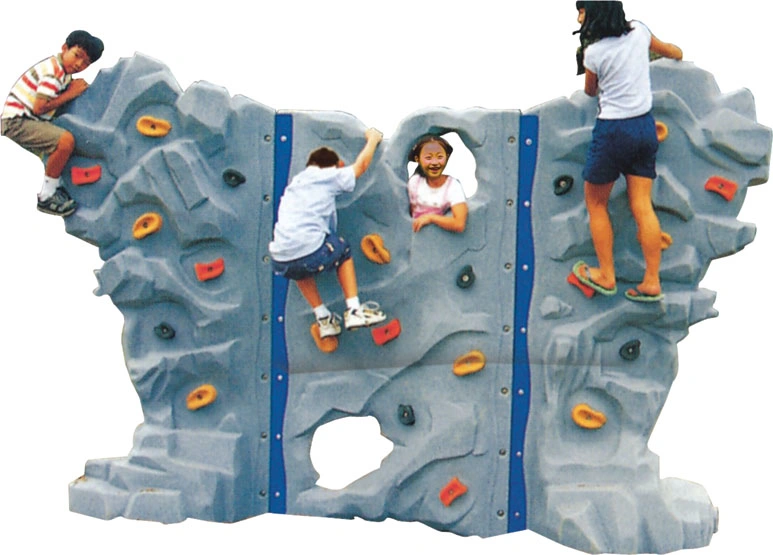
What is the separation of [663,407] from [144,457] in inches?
91.0

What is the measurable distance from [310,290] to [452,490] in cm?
109

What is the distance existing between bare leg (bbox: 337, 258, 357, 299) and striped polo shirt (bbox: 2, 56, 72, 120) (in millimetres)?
1451

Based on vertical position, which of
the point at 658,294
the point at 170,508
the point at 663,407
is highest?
the point at 658,294

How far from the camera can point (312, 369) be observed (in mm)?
7047

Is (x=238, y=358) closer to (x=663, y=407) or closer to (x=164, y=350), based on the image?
(x=164, y=350)

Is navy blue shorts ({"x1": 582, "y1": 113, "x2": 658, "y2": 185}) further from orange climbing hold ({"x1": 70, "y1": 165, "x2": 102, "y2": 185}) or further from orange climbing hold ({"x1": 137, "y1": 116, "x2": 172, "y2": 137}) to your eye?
orange climbing hold ({"x1": 70, "y1": 165, "x2": 102, "y2": 185})

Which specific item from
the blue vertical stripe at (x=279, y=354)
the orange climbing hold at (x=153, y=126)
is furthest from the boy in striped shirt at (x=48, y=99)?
the blue vertical stripe at (x=279, y=354)

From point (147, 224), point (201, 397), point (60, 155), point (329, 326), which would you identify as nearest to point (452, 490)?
point (329, 326)

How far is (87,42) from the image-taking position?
22.5 ft

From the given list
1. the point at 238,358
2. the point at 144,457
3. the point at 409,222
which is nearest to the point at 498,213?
the point at 409,222

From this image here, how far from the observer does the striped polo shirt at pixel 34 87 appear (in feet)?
22.5

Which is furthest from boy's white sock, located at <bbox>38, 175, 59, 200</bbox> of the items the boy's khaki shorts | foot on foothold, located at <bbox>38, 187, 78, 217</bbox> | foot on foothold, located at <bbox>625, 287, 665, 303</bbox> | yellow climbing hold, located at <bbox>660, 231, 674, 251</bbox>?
yellow climbing hold, located at <bbox>660, 231, 674, 251</bbox>

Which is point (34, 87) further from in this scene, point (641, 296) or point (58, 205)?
point (641, 296)

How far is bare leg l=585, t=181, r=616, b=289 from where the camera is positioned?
6.65 metres
